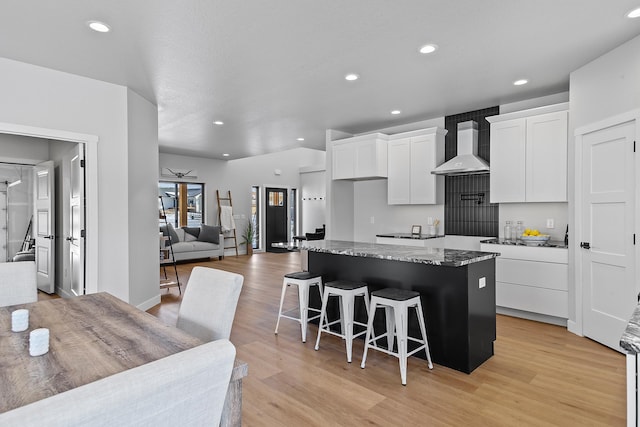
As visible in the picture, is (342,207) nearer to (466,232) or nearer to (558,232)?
(466,232)

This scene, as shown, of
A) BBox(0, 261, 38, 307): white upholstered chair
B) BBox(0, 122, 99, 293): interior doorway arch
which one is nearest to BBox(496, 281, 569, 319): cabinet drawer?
BBox(0, 261, 38, 307): white upholstered chair

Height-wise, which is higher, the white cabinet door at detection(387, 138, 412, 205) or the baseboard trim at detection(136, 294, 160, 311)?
the white cabinet door at detection(387, 138, 412, 205)

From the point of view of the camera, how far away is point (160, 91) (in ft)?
13.8

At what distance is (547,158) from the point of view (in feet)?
13.5

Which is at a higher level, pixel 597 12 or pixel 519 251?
pixel 597 12

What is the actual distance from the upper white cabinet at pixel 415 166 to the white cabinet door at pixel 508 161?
0.83 meters

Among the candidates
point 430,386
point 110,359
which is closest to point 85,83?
point 110,359

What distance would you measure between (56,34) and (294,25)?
1.86m

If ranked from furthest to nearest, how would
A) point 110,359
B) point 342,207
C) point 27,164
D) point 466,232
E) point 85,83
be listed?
1. point 342,207
2. point 27,164
3. point 466,232
4. point 85,83
5. point 110,359

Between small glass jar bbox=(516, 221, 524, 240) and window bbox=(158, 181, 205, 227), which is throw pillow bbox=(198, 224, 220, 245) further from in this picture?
small glass jar bbox=(516, 221, 524, 240)

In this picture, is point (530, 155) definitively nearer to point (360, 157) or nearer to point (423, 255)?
point (423, 255)

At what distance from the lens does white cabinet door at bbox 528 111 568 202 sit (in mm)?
4012

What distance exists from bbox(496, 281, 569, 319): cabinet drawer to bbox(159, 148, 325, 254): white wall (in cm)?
733

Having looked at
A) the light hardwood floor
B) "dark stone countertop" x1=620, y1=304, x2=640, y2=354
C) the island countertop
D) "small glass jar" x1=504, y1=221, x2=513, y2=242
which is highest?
"small glass jar" x1=504, y1=221, x2=513, y2=242
